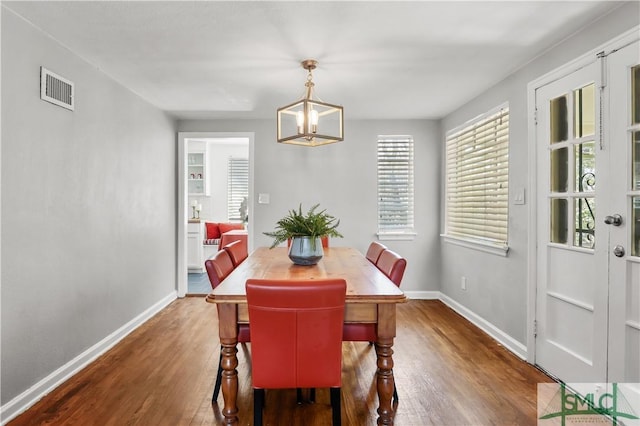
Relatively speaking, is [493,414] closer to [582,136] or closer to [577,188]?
[577,188]

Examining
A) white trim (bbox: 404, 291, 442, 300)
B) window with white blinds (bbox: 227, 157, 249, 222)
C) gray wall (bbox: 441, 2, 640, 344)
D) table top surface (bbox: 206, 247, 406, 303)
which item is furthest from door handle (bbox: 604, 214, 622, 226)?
window with white blinds (bbox: 227, 157, 249, 222)

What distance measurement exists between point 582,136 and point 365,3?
158cm

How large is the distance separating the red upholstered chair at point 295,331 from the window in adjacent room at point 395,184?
326 cm

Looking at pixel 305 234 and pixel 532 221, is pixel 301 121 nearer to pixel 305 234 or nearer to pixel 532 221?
pixel 305 234

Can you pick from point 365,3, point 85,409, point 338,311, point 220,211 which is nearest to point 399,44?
point 365,3

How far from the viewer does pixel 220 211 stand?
7414mm

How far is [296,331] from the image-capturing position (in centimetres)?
162

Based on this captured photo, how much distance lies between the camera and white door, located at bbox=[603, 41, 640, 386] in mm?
1982

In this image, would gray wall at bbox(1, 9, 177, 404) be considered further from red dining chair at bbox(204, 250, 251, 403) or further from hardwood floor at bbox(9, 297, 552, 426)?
red dining chair at bbox(204, 250, 251, 403)

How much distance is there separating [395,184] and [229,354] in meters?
3.48

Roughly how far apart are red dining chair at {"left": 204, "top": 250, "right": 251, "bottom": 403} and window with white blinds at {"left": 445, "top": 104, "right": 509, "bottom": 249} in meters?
2.35

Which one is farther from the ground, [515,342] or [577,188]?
[577,188]

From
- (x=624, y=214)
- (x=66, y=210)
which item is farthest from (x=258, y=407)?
(x=624, y=214)

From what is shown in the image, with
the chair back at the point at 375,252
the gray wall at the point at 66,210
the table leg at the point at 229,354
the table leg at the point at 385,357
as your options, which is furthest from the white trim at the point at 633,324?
the gray wall at the point at 66,210
